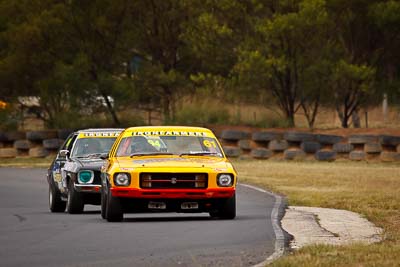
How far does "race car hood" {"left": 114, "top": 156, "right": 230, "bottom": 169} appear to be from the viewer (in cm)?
1695

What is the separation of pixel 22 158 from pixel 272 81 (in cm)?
938

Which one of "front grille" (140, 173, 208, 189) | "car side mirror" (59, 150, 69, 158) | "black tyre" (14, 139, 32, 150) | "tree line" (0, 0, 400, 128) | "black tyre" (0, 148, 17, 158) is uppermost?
"tree line" (0, 0, 400, 128)

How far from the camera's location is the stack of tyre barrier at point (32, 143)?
43250 mm

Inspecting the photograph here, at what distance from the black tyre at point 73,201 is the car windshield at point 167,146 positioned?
1.92 m

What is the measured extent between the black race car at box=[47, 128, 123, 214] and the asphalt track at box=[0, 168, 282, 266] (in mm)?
315

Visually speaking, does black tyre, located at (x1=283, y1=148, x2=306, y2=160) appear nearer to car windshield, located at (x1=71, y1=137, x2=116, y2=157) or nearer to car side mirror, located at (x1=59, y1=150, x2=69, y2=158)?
car windshield, located at (x1=71, y1=137, x2=116, y2=157)

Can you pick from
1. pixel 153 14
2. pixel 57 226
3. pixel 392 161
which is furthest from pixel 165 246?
pixel 153 14

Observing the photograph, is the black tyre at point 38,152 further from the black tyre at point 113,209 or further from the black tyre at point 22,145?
the black tyre at point 113,209

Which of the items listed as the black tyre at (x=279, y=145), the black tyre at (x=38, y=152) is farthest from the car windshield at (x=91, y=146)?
the black tyre at (x=38, y=152)

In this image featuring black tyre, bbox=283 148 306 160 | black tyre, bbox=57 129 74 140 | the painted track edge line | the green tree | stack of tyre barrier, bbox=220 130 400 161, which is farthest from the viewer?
black tyre, bbox=57 129 74 140

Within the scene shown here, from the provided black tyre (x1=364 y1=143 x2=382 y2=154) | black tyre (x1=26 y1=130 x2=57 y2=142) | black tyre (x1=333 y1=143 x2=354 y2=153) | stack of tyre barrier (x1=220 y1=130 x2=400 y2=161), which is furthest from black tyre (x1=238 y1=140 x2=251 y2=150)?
black tyre (x1=26 y1=130 x2=57 y2=142)

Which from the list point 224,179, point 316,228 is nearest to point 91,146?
point 224,179

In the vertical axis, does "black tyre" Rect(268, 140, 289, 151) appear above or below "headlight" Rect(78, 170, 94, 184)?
below

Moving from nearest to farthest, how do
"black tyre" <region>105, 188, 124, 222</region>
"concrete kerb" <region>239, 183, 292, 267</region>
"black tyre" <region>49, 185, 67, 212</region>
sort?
"concrete kerb" <region>239, 183, 292, 267</region> → "black tyre" <region>105, 188, 124, 222</region> → "black tyre" <region>49, 185, 67, 212</region>
